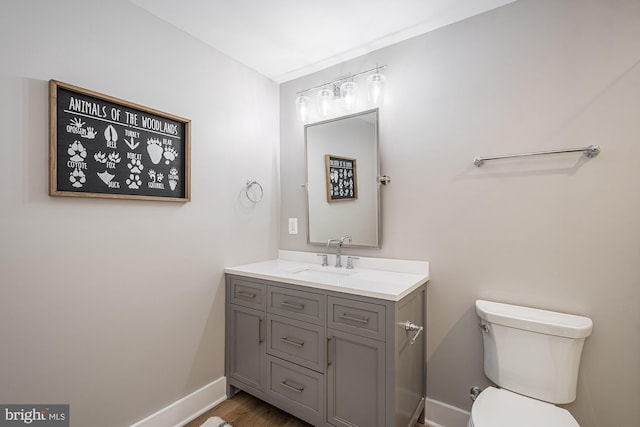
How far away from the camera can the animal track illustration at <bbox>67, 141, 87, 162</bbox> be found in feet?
4.43

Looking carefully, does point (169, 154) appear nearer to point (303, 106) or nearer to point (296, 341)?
point (303, 106)

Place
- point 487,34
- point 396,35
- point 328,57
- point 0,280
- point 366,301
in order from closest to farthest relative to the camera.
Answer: point 0,280, point 366,301, point 487,34, point 396,35, point 328,57

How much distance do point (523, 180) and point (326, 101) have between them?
4.50ft

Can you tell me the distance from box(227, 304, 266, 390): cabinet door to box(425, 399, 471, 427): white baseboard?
1.03 meters

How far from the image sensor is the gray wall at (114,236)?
1229 mm

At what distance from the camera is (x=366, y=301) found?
146 cm

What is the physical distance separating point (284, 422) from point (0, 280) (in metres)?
1.59

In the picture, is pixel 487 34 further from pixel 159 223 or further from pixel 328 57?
pixel 159 223

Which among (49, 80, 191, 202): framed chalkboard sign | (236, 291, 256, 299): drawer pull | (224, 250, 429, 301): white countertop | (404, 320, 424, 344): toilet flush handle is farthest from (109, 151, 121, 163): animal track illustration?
(404, 320, 424, 344): toilet flush handle

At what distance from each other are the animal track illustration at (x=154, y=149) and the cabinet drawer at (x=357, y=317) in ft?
4.09

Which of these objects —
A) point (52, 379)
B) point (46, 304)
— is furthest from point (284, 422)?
point (46, 304)

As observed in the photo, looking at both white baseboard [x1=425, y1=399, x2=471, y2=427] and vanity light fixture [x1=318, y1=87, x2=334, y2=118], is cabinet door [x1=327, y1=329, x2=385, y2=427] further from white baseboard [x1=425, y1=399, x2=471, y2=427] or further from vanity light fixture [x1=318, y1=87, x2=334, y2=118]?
vanity light fixture [x1=318, y1=87, x2=334, y2=118]

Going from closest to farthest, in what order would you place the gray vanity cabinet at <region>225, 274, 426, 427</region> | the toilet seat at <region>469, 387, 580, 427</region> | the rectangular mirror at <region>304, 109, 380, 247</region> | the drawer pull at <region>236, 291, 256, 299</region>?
1. the toilet seat at <region>469, 387, 580, 427</region>
2. the gray vanity cabinet at <region>225, 274, 426, 427</region>
3. the drawer pull at <region>236, 291, 256, 299</region>
4. the rectangular mirror at <region>304, 109, 380, 247</region>

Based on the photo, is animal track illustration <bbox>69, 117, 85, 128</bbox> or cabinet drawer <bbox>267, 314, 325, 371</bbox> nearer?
animal track illustration <bbox>69, 117, 85, 128</bbox>
